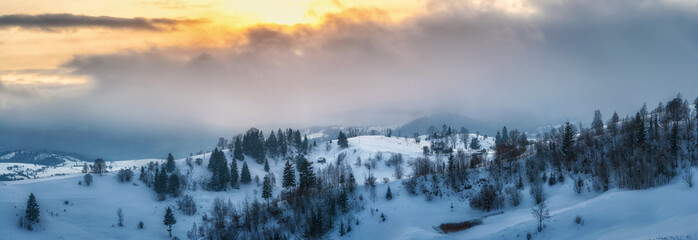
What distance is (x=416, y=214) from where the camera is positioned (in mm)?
114750

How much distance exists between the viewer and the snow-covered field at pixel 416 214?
274ft

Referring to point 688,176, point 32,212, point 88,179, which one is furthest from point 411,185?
point 88,179

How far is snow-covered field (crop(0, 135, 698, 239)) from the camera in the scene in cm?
8341

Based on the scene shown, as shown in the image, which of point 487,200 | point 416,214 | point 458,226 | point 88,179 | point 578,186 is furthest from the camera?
point 88,179

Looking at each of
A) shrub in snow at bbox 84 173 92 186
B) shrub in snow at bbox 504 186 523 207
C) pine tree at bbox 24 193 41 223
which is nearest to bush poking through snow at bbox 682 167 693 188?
shrub in snow at bbox 504 186 523 207

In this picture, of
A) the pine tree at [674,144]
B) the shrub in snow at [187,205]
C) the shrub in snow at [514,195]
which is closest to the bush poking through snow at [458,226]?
the shrub in snow at [514,195]

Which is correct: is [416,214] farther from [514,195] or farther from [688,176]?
[688,176]

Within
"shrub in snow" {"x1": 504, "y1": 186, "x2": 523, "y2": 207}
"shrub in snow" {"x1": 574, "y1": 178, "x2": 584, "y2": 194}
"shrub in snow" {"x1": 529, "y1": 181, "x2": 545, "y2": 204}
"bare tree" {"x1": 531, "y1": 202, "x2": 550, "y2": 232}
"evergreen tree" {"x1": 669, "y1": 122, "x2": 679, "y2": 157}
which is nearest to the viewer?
"bare tree" {"x1": 531, "y1": 202, "x2": 550, "y2": 232}

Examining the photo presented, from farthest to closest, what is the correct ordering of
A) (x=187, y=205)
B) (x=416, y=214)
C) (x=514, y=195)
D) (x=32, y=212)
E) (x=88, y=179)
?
1. (x=88, y=179)
2. (x=187, y=205)
3. (x=32, y=212)
4. (x=416, y=214)
5. (x=514, y=195)

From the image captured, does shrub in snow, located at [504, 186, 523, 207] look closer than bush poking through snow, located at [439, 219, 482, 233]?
No

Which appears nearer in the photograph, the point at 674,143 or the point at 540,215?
the point at 540,215

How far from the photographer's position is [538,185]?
110250 millimetres

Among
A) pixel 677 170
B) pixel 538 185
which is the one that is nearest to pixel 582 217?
pixel 538 185

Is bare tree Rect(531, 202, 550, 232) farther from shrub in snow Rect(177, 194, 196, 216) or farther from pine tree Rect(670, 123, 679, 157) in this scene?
shrub in snow Rect(177, 194, 196, 216)
